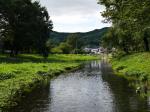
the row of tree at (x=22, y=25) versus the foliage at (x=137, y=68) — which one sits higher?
the row of tree at (x=22, y=25)

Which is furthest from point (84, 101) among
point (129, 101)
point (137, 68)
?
point (137, 68)

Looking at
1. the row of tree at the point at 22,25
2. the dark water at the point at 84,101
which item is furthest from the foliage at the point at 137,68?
the row of tree at the point at 22,25

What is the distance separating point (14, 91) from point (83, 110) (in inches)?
317

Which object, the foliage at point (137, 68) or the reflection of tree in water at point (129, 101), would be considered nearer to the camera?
the reflection of tree in water at point (129, 101)

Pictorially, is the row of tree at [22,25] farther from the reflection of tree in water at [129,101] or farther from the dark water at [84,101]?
the reflection of tree in water at [129,101]

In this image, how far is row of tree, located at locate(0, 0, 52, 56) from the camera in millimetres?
94312

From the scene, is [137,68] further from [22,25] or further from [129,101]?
[22,25]

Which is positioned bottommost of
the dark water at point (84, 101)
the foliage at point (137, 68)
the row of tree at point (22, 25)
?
the dark water at point (84, 101)

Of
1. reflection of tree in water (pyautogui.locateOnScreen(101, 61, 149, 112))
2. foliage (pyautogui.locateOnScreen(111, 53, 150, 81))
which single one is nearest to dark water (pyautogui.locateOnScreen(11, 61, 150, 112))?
reflection of tree in water (pyautogui.locateOnScreen(101, 61, 149, 112))

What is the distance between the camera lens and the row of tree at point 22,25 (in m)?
94.3

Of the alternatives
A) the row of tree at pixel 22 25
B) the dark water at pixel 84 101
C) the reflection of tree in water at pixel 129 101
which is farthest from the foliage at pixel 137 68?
the row of tree at pixel 22 25

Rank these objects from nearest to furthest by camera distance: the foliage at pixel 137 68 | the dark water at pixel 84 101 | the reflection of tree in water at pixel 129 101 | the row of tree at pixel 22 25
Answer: the reflection of tree in water at pixel 129 101, the dark water at pixel 84 101, the foliage at pixel 137 68, the row of tree at pixel 22 25

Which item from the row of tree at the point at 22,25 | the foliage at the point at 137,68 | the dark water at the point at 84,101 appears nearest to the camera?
the dark water at the point at 84,101

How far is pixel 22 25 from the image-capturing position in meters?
96.8
